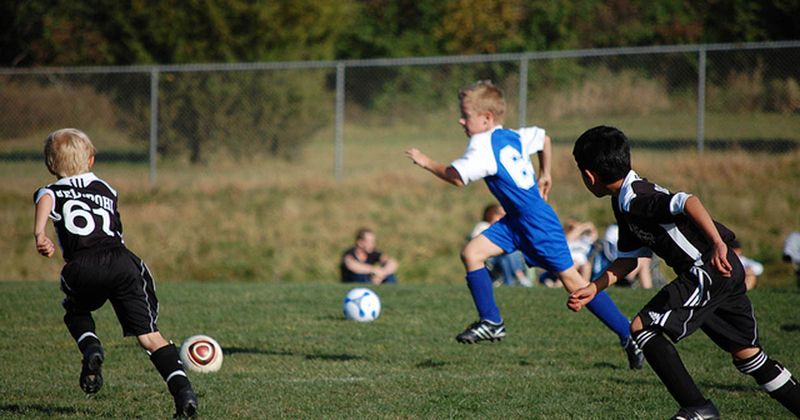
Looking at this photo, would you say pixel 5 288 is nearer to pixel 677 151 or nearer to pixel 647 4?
pixel 677 151

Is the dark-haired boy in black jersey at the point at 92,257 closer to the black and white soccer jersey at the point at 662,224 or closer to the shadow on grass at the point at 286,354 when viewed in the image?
the shadow on grass at the point at 286,354

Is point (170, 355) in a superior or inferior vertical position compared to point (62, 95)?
inferior

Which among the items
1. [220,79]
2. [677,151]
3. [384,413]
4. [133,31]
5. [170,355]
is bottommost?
[384,413]

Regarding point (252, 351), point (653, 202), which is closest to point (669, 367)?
point (653, 202)

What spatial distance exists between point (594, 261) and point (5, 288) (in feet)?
25.4

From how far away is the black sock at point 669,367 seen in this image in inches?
196

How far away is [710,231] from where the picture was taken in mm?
4789

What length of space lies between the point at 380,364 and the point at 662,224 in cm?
319

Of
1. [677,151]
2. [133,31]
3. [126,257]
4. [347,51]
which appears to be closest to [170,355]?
[126,257]

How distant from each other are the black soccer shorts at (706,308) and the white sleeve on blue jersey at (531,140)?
2932 mm

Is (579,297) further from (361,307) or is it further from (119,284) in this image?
(361,307)

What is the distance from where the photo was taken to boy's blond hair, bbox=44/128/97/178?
5.79 m

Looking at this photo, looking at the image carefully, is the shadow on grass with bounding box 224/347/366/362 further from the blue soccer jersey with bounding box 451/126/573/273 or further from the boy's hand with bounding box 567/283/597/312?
the boy's hand with bounding box 567/283/597/312

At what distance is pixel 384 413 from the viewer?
5.93m
